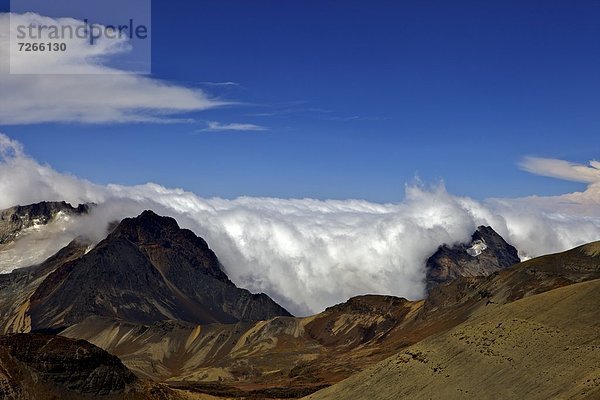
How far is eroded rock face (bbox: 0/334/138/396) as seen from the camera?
164 meters

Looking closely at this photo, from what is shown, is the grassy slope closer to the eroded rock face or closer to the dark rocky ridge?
the dark rocky ridge

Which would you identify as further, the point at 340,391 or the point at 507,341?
the point at 340,391

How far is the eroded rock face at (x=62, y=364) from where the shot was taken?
163625 mm

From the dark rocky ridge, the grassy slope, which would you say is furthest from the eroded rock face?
the grassy slope

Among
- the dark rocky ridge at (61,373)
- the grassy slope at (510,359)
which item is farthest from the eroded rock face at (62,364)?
the grassy slope at (510,359)

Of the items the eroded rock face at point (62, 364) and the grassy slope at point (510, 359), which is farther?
the eroded rock face at point (62, 364)

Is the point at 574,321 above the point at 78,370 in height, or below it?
above

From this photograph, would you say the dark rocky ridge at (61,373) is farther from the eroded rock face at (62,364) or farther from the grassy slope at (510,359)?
the grassy slope at (510,359)

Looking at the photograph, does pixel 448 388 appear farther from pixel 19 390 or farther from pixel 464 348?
pixel 19 390

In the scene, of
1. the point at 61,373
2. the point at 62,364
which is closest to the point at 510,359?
the point at 61,373

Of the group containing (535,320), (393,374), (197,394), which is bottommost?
(197,394)

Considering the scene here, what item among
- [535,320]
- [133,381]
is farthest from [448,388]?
[133,381]

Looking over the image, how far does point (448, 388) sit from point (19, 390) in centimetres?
8895

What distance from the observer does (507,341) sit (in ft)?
445
